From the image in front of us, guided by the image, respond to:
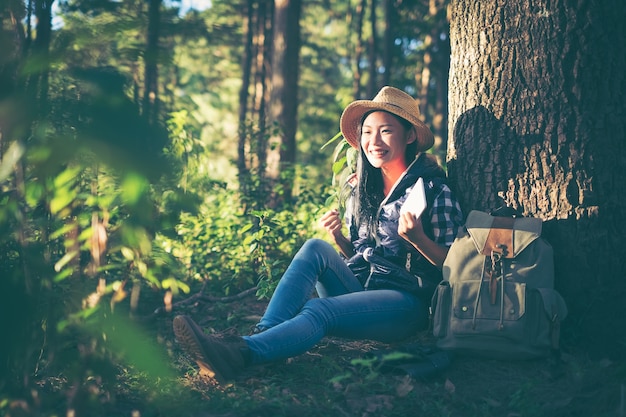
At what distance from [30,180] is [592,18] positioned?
3296mm

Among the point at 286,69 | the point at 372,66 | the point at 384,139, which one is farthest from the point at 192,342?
the point at 372,66

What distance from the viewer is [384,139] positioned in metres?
4.52

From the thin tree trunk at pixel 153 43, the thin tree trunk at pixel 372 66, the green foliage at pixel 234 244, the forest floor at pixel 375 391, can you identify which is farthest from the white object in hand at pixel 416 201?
the thin tree trunk at pixel 372 66

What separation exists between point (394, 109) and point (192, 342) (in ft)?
6.99

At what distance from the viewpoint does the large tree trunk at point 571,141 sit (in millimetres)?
3775

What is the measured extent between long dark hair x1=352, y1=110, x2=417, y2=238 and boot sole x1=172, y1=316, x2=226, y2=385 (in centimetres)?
166

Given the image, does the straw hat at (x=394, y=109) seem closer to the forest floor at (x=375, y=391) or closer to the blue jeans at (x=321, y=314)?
the blue jeans at (x=321, y=314)

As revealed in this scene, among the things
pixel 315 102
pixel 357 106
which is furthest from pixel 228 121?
pixel 357 106

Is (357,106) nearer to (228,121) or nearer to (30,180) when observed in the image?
(30,180)

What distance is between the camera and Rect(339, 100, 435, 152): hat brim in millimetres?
4438

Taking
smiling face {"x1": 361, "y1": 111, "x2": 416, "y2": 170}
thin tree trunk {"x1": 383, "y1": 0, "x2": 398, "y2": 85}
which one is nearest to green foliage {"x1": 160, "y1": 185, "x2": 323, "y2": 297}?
smiling face {"x1": 361, "y1": 111, "x2": 416, "y2": 170}

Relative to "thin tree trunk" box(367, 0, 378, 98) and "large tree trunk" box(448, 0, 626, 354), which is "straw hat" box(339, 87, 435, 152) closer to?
"large tree trunk" box(448, 0, 626, 354)

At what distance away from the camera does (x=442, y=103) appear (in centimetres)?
1697

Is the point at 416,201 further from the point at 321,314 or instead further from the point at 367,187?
the point at 321,314
